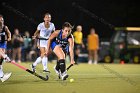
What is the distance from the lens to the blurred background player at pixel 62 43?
1410 cm

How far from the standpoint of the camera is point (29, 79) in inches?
591

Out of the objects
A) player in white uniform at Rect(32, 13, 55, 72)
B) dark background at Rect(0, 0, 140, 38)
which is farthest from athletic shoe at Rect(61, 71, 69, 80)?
dark background at Rect(0, 0, 140, 38)

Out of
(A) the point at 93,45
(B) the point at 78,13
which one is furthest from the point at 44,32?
(B) the point at 78,13

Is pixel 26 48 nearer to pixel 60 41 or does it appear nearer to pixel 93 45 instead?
pixel 93 45

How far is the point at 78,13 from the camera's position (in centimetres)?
3641

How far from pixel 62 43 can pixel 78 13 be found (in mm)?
21970

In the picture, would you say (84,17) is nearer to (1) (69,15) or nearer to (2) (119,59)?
(1) (69,15)

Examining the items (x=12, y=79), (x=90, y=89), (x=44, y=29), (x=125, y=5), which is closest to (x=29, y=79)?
(x=12, y=79)

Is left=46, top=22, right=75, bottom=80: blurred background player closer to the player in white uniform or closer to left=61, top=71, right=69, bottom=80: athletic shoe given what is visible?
left=61, top=71, right=69, bottom=80: athletic shoe

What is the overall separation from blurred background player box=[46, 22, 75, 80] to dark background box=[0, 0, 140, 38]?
20.0 m

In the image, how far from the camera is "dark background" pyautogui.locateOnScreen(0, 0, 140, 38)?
1385 inches

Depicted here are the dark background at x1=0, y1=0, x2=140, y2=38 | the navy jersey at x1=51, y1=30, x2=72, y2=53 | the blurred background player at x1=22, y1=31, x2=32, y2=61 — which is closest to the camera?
the navy jersey at x1=51, y1=30, x2=72, y2=53

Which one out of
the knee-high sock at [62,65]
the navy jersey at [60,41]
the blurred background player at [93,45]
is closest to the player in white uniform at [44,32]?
the navy jersey at [60,41]

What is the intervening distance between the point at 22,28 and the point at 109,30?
7023 mm
